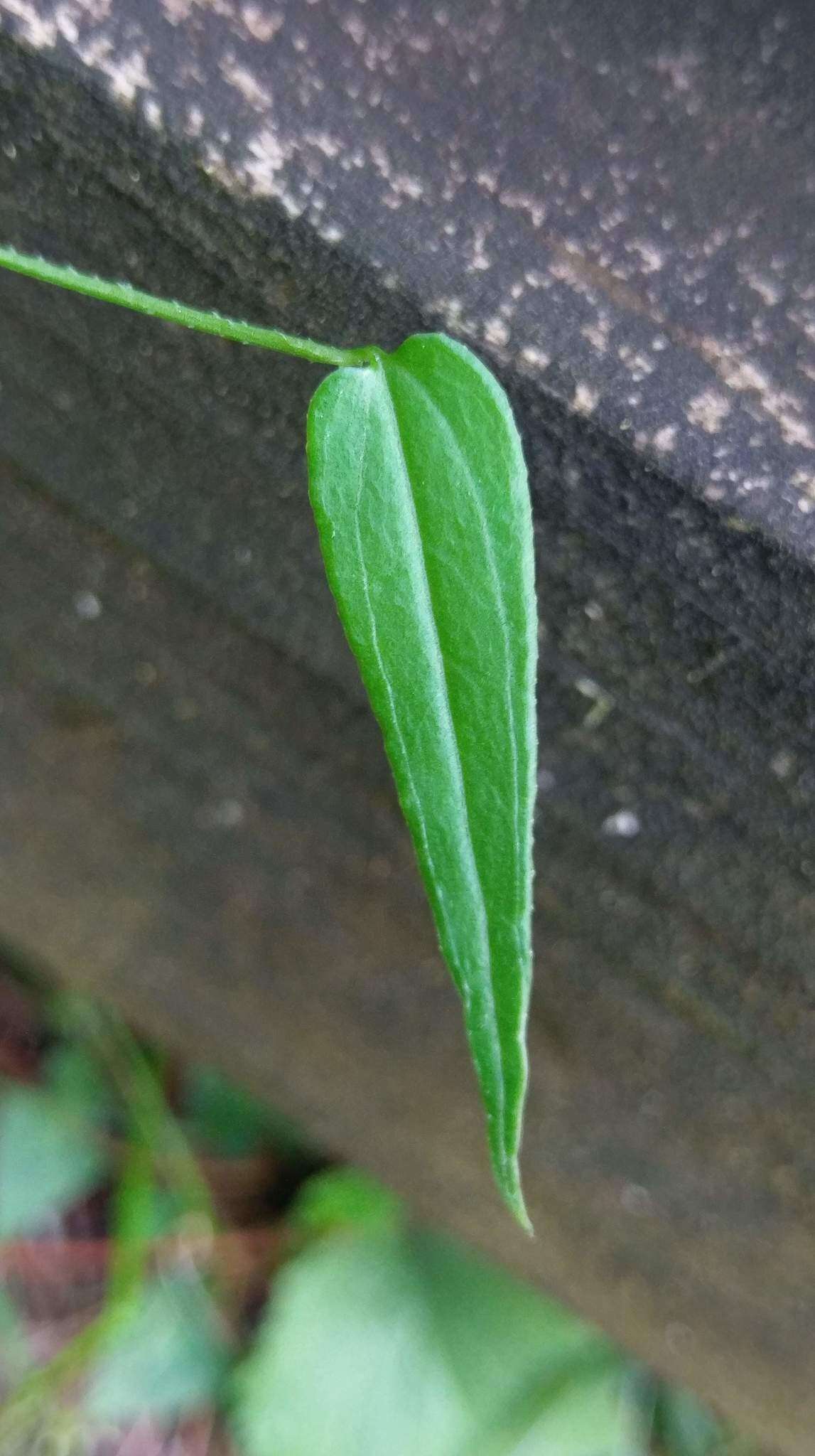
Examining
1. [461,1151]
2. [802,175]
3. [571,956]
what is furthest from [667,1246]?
[802,175]

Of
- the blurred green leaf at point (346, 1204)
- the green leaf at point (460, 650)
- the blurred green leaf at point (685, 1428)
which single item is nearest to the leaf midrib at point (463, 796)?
the green leaf at point (460, 650)

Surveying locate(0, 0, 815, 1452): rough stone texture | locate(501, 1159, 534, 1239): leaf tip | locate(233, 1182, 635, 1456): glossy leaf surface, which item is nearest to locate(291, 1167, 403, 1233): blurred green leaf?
locate(233, 1182, 635, 1456): glossy leaf surface

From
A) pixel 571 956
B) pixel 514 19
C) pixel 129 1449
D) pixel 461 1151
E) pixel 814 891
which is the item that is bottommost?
pixel 129 1449

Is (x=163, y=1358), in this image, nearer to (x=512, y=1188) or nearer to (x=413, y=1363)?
(x=413, y=1363)

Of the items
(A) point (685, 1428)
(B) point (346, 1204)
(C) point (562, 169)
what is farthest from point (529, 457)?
(A) point (685, 1428)

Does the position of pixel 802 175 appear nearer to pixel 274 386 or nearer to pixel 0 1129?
pixel 274 386

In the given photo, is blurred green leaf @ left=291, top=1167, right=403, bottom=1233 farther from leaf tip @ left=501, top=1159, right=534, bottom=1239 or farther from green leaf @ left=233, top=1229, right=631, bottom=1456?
leaf tip @ left=501, top=1159, right=534, bottom=1239

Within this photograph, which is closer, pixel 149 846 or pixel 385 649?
pixel 385 649
